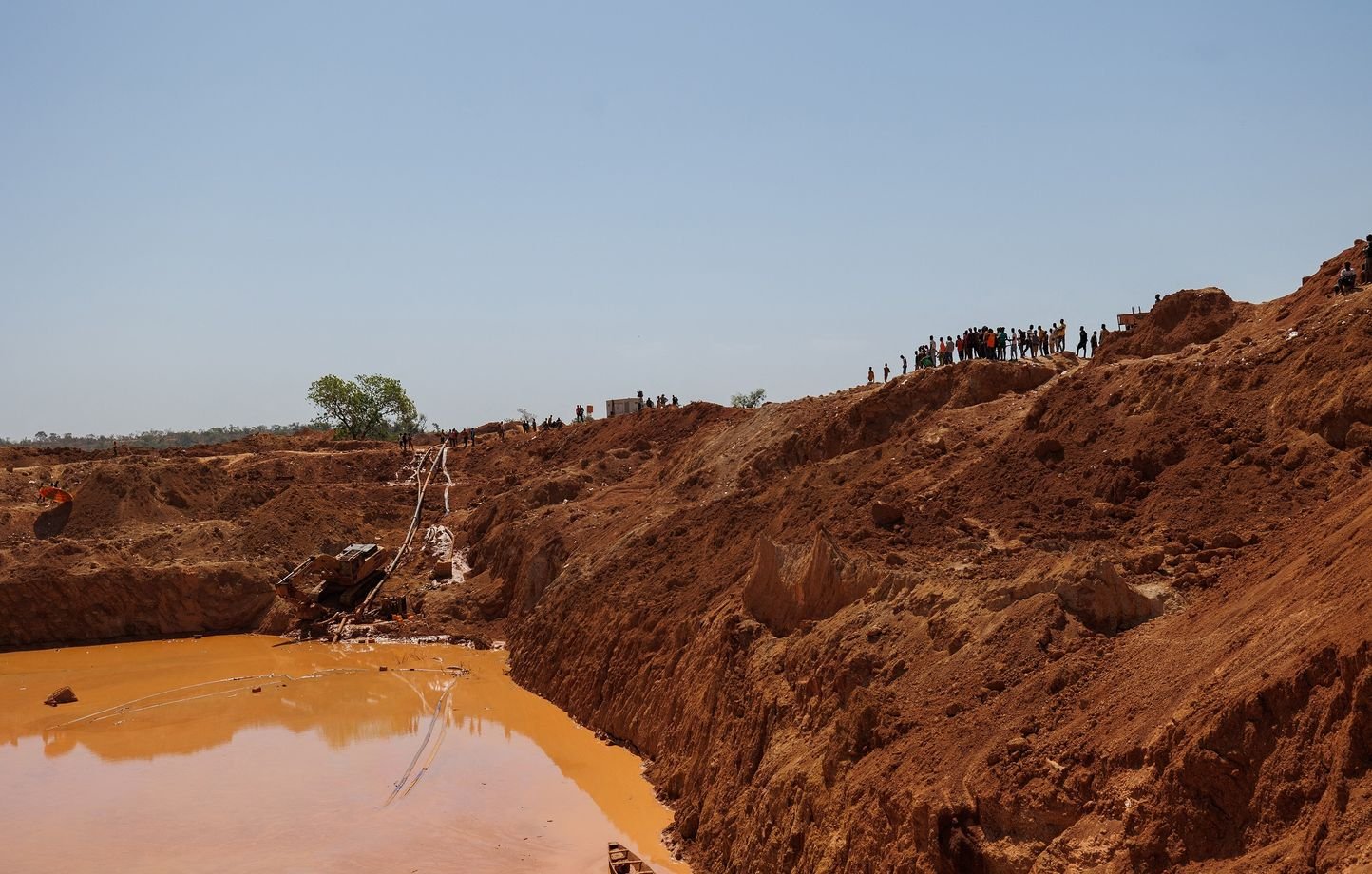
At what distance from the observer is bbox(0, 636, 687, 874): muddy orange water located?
659 inches

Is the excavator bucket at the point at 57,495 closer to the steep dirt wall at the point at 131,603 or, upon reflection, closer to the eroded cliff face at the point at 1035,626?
the steep dirt wall at the point at 131,603

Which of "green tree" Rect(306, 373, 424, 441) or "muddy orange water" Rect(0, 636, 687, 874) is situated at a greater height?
"green tree" Rect(306, 373, 424, 441)

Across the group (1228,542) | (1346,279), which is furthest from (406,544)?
(1228,542)

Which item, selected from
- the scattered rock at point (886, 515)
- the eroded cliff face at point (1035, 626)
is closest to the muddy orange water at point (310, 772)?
the eroded cliff face at point (1035, 626)

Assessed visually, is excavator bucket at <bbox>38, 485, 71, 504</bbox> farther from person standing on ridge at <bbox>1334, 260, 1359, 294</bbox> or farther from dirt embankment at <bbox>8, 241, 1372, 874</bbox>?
person standing on ridge at <bbox>1334, 260, 1359, 294</bbox>

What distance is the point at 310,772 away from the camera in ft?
68.1

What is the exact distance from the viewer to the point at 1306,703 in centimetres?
837

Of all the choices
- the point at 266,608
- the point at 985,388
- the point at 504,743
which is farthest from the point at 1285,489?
the point at 266,608

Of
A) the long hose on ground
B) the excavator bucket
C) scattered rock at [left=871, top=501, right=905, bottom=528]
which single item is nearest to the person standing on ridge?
scattered rock at [left=871, top=501, right=905, bottom=528]

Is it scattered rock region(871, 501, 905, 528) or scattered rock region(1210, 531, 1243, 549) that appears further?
scattered rock region(871, 501, 905, 528)

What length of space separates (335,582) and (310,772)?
14.2 meters

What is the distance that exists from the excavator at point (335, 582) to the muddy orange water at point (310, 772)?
3.29 m

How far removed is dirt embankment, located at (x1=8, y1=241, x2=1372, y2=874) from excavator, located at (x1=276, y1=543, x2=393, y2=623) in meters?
3.32

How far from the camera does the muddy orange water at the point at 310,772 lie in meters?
16.7
